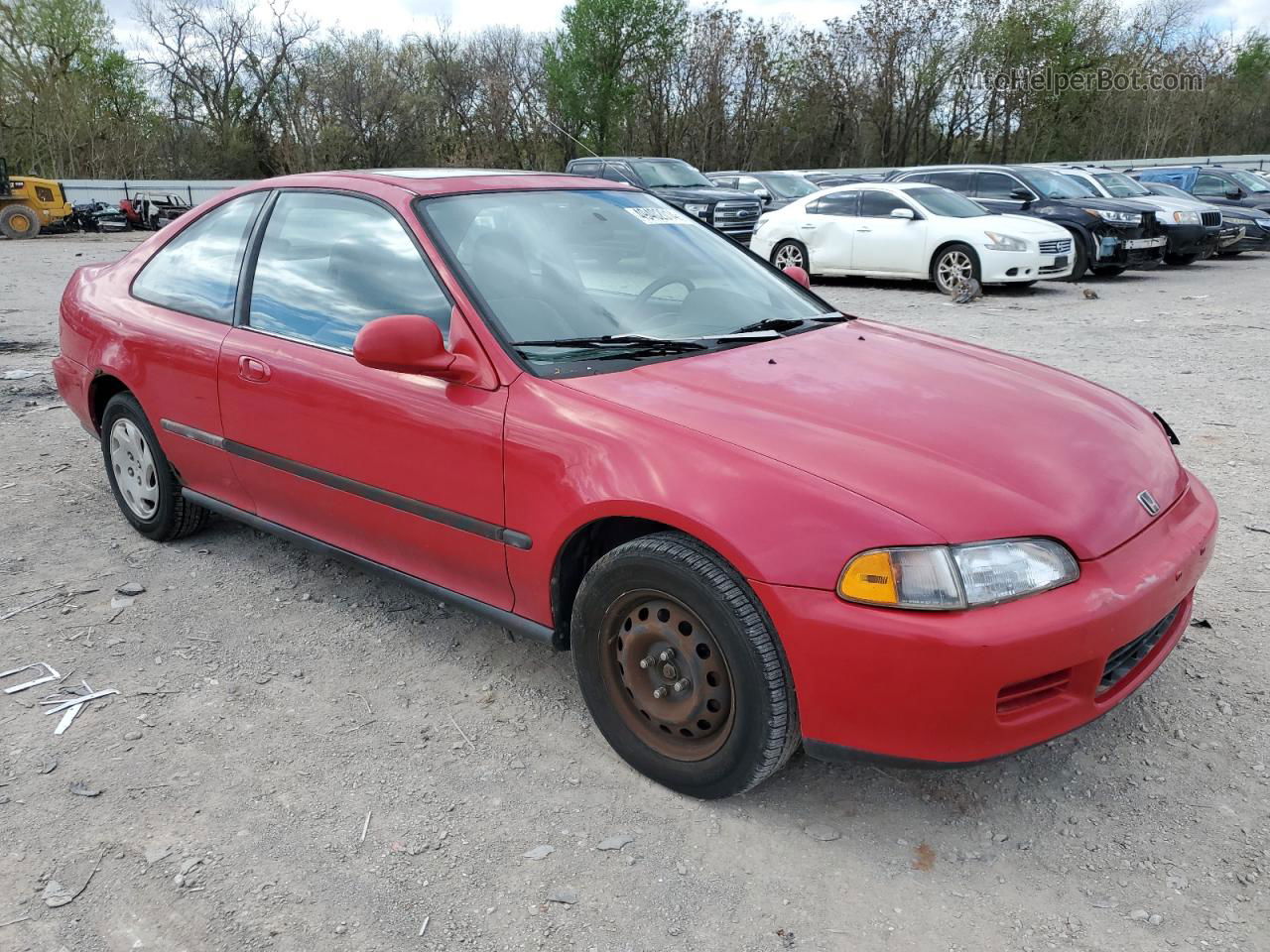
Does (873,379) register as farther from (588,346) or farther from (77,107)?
(77,107)

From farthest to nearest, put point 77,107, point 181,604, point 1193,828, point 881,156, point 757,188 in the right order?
point 881,156, point 77,107, point 757,188, point 181,604, point 1193,828

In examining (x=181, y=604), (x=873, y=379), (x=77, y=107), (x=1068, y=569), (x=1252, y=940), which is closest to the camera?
(x=1252, y=940)

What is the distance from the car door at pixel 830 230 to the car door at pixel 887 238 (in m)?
Answer: 0.13

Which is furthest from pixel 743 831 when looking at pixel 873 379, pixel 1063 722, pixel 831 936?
pixel 873 379

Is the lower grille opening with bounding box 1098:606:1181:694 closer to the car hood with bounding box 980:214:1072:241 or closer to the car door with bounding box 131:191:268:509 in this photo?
the car door with bounding box 131:191:268:509

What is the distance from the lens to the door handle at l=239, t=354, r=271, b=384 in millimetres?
3387

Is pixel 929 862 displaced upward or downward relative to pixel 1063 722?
downward

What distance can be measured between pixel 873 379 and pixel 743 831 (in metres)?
1.28

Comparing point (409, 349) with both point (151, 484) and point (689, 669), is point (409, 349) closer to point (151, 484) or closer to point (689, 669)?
point (689, 669)

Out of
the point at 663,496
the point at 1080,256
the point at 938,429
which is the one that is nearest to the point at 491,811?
the point at 663,496

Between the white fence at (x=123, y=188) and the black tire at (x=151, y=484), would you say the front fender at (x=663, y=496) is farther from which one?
the white fence at (x=123, y=188)

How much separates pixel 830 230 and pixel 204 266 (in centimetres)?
1124

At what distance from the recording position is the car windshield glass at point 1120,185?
16109 millimetres

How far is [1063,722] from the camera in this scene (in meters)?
2.24
